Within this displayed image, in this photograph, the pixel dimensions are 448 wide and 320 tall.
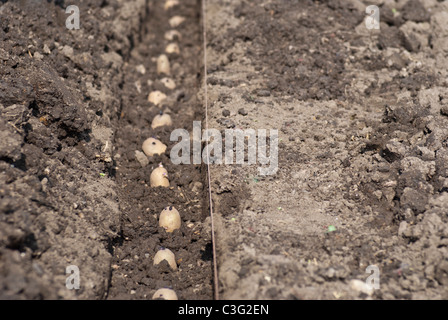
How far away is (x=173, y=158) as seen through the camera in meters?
6.20

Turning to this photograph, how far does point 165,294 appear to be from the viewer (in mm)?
4582

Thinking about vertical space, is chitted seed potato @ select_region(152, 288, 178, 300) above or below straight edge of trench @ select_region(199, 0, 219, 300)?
below

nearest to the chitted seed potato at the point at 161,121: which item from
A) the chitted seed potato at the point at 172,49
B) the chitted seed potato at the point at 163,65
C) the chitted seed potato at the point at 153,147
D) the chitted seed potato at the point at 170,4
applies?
the chitted seed potato at the point at 153,147

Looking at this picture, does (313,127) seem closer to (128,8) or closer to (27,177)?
(27,177)

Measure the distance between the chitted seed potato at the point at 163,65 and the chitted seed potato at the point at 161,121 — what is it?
1.23 meters

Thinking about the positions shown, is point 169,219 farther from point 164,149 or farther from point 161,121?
point 161,121

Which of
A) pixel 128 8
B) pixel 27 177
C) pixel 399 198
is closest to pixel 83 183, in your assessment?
pixel 27 177

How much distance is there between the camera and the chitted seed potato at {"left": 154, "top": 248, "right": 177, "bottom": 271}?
4.97m

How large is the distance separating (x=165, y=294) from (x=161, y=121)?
2.67 metres

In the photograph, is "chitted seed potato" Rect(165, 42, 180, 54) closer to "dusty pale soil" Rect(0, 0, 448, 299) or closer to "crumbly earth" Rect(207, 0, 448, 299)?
"dusty pale soil" Rect(0, 0, 448, 299)

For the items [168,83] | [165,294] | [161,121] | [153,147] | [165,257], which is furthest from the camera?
[168,83]

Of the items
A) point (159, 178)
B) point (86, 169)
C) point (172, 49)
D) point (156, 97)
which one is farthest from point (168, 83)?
point (86, 169)

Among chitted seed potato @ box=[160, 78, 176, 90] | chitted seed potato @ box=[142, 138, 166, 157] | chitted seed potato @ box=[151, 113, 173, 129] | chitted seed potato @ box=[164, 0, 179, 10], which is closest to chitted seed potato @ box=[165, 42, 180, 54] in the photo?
chitted seed potato @ box=[160, 78, 176, 90]

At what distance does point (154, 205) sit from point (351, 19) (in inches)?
160
